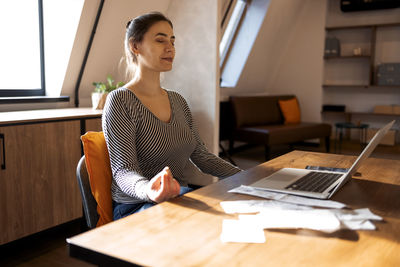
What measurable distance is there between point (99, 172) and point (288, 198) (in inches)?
28.5

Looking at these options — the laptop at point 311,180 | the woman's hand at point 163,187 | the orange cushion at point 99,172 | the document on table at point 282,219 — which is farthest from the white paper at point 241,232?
the orange cushion at point 99,172

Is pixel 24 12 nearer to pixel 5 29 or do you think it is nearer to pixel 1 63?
pixel 5 29

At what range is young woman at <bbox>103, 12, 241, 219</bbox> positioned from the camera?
1.44 metres

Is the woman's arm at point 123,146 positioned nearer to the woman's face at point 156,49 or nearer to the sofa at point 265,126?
the woman's face at point 156,49

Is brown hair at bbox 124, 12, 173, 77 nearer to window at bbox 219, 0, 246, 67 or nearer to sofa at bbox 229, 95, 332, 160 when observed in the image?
sofa at bbox 229, 95, 332, 160

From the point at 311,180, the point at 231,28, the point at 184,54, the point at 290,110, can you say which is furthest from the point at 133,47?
the point at 290,110

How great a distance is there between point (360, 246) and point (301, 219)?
0.17 m

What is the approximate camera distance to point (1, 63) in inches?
122

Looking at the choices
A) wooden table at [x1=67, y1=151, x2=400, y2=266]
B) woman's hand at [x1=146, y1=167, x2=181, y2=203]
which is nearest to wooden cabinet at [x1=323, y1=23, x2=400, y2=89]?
wooden table at [x1=67, y1=151, x2=400, y2=266]

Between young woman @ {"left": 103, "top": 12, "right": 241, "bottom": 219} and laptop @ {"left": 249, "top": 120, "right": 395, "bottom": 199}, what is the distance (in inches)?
12.2

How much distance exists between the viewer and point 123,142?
4.74ft

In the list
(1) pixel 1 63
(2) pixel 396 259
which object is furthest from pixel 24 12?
(2) pixel 396 259

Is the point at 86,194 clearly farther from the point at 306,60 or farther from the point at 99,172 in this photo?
the point at 306,60

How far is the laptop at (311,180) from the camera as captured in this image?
118 cm
